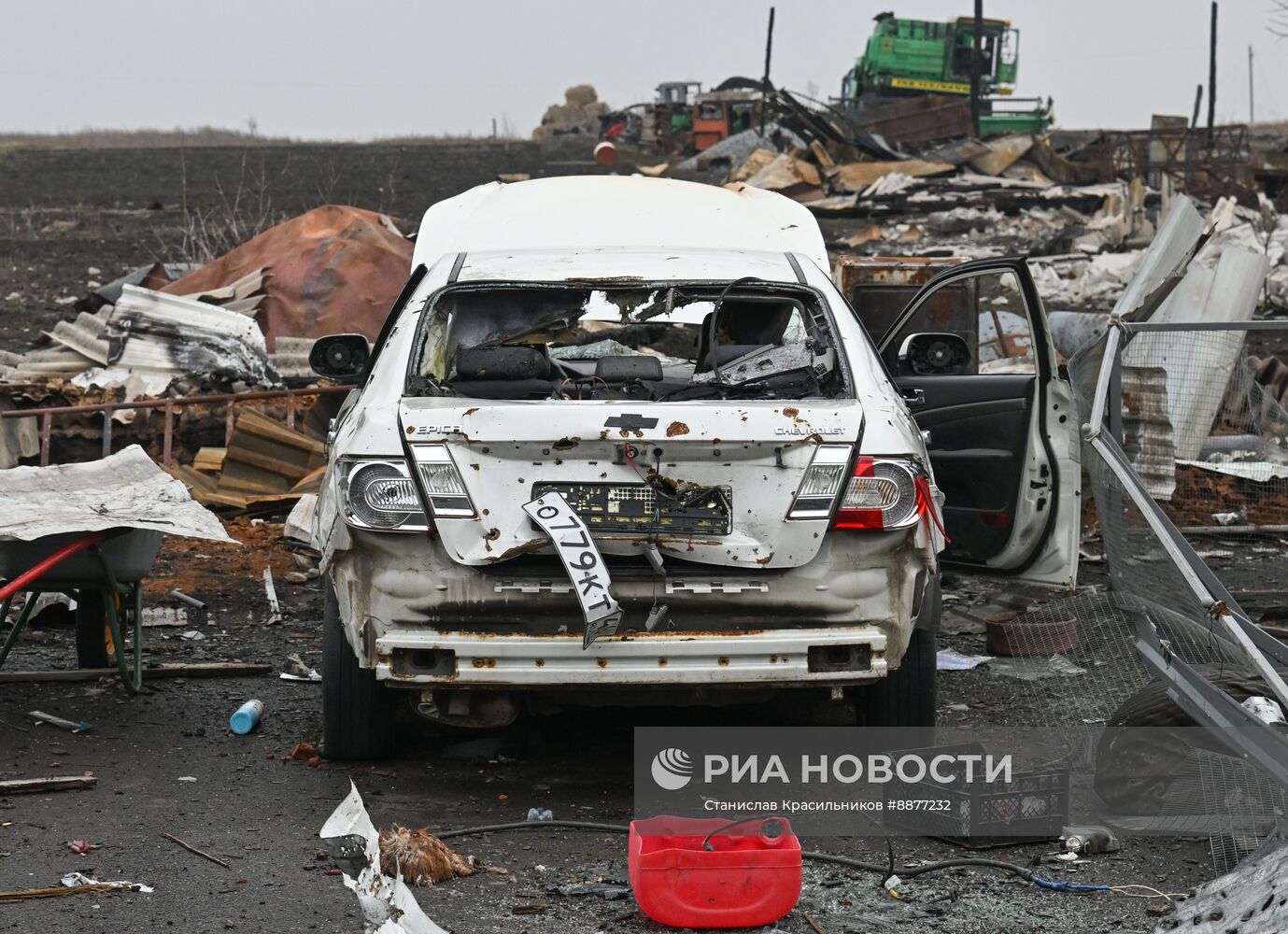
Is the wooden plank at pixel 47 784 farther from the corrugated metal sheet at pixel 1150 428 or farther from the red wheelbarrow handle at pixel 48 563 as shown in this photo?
the corrugated metal sheet at pixel 1150 428

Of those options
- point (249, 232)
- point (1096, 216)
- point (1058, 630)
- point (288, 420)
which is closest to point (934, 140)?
point (1096, 216)

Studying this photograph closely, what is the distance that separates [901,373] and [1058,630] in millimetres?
1445

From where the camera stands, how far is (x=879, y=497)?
4.66 m

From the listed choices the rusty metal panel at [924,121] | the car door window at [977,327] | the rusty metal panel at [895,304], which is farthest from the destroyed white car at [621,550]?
the rusty metal panel at [924,121]

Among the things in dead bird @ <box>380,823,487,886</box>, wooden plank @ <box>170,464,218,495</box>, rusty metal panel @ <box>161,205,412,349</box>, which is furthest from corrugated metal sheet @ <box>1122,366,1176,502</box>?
rusty metal panel @ <box>161,205,412,349</box>

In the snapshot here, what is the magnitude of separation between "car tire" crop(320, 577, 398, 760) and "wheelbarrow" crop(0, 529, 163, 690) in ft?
3.76

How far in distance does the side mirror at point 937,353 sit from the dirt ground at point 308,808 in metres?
1.34

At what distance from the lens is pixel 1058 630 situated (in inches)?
285

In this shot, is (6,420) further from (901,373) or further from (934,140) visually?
(934,140)

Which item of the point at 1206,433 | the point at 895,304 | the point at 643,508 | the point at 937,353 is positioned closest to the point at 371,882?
the point at 643,508

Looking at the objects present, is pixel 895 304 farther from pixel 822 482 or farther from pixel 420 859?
pixel 420 859

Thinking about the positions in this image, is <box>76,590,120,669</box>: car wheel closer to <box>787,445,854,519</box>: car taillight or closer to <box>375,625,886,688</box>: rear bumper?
<box>375,625,886,688</box>: rear bumper

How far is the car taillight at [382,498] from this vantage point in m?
4.60

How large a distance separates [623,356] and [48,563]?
2210 mm
